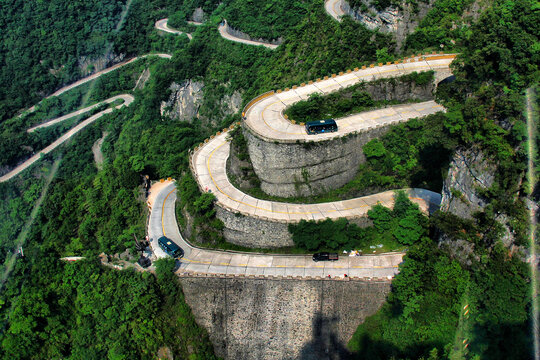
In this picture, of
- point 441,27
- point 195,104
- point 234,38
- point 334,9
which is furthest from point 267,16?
point 441,27

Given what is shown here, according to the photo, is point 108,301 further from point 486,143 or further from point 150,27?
point 150,27

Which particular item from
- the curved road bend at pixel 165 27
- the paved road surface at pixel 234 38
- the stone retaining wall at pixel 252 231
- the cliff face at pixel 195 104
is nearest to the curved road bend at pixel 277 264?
the stone retaining wall at pixel 252 231

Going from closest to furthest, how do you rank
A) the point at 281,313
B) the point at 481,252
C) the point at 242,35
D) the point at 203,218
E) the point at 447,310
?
the point at 481,252, the point at 447,310, the point at 281,313, the point at 203,218, the point at 242,35

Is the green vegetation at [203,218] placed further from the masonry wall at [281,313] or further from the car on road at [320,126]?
the car on road at [320,126]

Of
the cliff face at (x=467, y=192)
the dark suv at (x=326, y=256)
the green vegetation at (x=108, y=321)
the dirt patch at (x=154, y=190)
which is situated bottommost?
the green vegetation at (x=108, y=321)

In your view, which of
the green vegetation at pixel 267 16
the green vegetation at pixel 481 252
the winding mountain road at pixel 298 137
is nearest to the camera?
the green vegetation at pixel 481 252

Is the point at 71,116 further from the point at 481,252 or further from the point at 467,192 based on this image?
the point at 481,252
